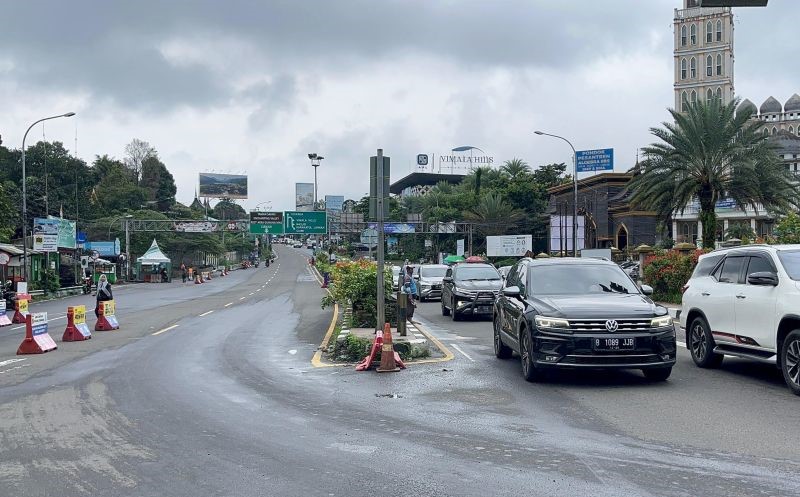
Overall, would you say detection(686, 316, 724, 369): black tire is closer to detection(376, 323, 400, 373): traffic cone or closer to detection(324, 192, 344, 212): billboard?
detection(376, 323, 400, 373): traffic cone

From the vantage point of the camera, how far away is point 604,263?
38.8 feet

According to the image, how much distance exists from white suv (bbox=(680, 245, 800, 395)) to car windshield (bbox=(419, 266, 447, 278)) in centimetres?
2244

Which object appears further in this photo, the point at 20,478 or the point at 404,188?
the point at 404,188

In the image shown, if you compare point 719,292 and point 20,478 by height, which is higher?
point 719,292

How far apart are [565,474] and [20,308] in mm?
25924

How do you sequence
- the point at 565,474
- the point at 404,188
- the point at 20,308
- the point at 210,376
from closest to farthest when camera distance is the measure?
the point at 565,474 → the point at 210,376 → the point at 20,308 → the point at 404,188

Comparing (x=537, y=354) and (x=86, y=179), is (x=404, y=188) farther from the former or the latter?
(x=537, y=354)

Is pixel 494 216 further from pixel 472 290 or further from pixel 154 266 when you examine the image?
pixel 472 290

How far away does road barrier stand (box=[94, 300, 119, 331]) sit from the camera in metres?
21.7

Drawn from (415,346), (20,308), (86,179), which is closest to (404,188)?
(86,179)

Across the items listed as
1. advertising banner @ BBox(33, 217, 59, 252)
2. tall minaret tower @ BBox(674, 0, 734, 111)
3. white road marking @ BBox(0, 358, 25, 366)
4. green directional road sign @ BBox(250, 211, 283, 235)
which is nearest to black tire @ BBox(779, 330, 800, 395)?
white road marking @ BBox(0, 358, 25, 366)

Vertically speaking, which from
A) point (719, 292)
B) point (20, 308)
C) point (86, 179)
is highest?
point (86, 179)

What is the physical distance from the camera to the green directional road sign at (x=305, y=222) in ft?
219

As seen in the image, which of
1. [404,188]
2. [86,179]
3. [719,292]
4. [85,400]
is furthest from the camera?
[404,188]
